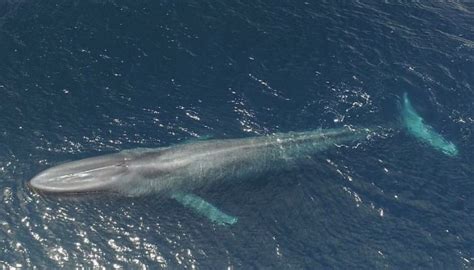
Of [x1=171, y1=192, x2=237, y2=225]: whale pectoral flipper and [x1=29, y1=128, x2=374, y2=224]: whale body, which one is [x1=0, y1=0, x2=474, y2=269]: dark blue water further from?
[x1=29, y1=128, x2=374, y2=224]: whale body

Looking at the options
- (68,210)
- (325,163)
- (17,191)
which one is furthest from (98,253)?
(325,163)

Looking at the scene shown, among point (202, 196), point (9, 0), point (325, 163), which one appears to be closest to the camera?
point (202, 196)

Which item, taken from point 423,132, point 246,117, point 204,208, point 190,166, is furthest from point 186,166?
point 423,132

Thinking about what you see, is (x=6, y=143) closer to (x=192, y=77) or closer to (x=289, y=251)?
(x=192, y=77)

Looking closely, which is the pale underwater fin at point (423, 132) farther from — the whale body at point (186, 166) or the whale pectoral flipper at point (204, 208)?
the whale pectoral flipper at point (204, 208)

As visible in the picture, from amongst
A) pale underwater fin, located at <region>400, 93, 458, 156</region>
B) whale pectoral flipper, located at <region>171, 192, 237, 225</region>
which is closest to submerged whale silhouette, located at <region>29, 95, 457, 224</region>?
whale pectoral flipper, located at <region>171, 192, 237, 225</region>

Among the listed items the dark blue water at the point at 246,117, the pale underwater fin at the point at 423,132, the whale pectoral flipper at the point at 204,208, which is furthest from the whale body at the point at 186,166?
the pale underwater fin at the point at 423,132
